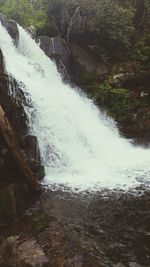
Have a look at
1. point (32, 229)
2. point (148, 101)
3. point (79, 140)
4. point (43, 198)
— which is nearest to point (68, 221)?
point (32, 229)

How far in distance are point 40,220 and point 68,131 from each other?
6.97 m

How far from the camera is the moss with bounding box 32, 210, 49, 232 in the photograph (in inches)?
393

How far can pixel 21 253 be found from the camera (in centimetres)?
869

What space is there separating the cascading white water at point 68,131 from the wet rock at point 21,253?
3892mm

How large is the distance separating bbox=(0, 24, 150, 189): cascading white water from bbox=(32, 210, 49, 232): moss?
2254 millimetres

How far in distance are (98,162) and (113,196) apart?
3.93 meters

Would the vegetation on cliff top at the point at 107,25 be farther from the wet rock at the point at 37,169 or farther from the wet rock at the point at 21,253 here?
the wet rock at the point at 21,253

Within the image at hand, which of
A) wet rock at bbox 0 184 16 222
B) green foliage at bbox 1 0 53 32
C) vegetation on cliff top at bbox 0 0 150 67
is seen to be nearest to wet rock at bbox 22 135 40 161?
wet rock at bbox 0 184 16 222

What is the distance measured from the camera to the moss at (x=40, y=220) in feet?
32.7

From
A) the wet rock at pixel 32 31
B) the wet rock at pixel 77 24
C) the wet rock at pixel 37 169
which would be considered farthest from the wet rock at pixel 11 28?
the wet rock at pixel 37 169

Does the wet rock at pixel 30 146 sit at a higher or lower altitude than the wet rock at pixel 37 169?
higher

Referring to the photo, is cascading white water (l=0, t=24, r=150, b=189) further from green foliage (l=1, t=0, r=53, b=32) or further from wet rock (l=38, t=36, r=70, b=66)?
green foliage (l=1, t=0, r=53, b=32)

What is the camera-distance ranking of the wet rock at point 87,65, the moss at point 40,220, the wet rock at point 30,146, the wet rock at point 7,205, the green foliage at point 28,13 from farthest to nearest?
the green foliage at point 28,13 < the wet rock at point 87,65 < the wet rock at point 30,146 < the wet rock at point 7,205 < the moss at point 40,220

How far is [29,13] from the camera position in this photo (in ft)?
91.5
